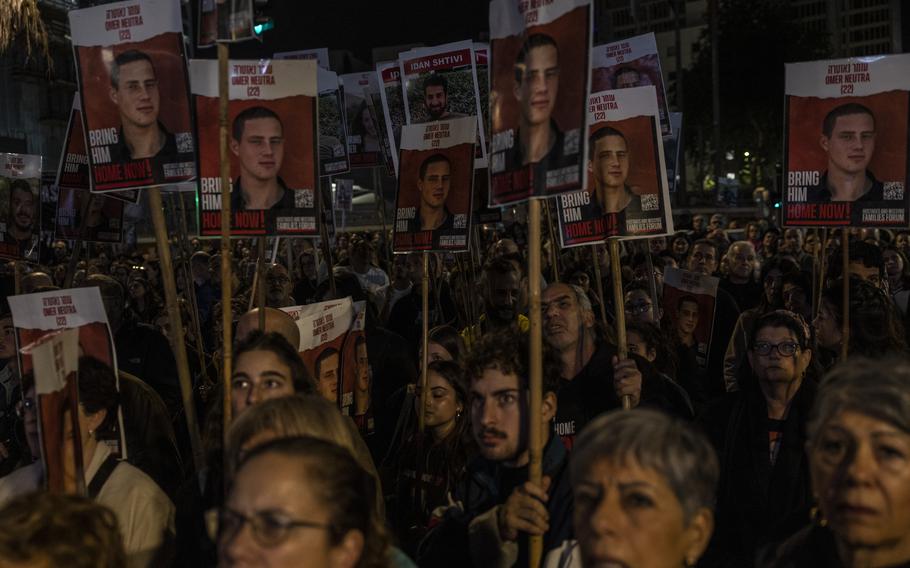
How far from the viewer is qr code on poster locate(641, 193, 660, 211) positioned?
18.8 feet

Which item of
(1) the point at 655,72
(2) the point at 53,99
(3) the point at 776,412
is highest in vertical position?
(2) the point at 53,99

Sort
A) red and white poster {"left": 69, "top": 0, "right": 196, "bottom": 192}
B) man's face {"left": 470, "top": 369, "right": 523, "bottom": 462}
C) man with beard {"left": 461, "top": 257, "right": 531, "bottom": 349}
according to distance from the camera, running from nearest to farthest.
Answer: man's face {"left": 470, "top": 369, "right": 523, "bottom": 462} → red and white poster {"left": 69, "top": 0, "right": 196, "bottom": 192} → man with beard {"left": 461, "top": 257, "right": 531, "bottom": 349}

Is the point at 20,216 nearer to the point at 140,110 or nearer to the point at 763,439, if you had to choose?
the point at 140,110

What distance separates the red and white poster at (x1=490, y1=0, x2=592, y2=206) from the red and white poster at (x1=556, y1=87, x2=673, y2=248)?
1.86 meters

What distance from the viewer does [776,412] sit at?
4629mm

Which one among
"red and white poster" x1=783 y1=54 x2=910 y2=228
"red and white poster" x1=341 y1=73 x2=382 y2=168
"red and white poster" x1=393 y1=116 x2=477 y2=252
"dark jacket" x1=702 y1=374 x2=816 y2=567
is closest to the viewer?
"dark jacket" x1=702 y1=374 x2=816 y2=567

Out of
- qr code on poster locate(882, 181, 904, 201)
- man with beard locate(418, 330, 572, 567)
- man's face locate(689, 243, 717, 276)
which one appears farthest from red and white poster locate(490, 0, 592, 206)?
man's face locate(689, 243, 717, 276)

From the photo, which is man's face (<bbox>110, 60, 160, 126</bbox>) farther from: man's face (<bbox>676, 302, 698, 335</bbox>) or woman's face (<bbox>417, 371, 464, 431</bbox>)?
man's face (<bbox>676, 302, 698, 335</bbox>)

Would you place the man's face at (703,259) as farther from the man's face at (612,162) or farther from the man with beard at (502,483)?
the man with beard at (502,483)

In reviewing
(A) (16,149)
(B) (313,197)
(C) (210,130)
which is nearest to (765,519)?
(B) (313,197)

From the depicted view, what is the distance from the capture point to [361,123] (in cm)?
1180

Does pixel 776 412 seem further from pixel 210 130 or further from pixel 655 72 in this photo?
pixel 655 72

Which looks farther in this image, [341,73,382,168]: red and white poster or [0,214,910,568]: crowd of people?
[341,73,382,168]: red and white poster

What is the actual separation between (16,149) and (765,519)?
93.2 feet
